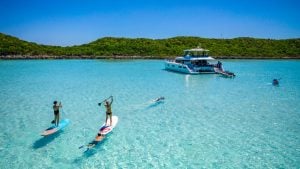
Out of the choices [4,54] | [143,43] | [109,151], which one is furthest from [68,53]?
[109,151]

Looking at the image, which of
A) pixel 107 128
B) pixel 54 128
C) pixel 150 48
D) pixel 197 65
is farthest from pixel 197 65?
pixel 150 48

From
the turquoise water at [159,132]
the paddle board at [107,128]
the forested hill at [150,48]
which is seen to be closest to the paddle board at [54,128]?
the turquoise water at [159,132]

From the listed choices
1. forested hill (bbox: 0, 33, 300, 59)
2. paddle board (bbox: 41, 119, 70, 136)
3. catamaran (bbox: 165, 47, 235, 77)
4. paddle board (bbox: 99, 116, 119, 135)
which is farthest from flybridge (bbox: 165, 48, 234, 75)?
forested hill (bbox: 0, 33, 300, 59)

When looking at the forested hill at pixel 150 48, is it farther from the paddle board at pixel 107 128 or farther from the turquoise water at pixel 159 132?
the paddle board at pixel 107 128

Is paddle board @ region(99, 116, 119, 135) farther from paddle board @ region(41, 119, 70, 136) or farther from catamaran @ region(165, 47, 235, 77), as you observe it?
catamaran @ region(165, 47, 235, 77)

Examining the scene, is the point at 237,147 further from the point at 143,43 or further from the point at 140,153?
the point at 143,43

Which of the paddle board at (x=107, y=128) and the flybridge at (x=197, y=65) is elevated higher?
the flybridge at (x=197, y=65)

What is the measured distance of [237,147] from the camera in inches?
444

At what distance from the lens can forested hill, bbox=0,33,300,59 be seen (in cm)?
7875

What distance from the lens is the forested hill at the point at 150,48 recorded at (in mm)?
78750

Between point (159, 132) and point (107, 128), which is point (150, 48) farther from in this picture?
Result: point (107, 128)

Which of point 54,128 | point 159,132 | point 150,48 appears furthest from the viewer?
point 150,48

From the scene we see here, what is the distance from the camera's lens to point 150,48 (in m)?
89.1

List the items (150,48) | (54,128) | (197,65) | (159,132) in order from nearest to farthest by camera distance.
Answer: (54,128)
(159,132)
(197,65)
(150,48)
